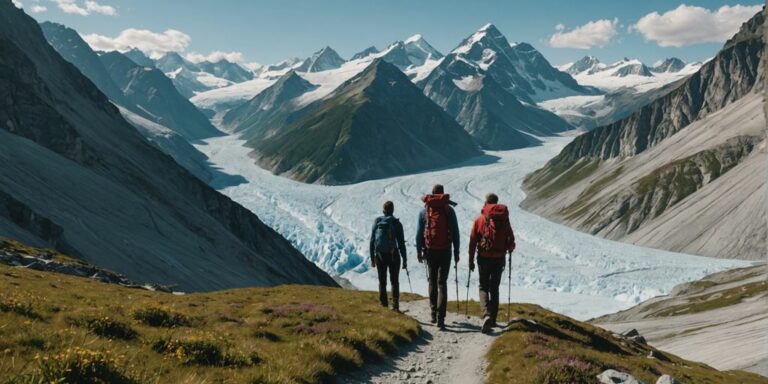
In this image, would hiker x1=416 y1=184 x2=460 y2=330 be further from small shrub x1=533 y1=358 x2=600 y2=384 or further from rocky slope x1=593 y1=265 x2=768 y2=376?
rocky slope x1=593 y1=265 x2=768 y2=376

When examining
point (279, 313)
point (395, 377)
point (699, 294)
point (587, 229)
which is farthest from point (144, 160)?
point (587, 229)

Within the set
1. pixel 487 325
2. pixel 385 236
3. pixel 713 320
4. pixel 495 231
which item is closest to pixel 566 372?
pixel 487 325

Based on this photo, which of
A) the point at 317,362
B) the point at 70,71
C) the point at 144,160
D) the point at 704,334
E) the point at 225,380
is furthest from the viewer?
the point at 70,71

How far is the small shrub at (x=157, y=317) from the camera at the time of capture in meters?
13.4

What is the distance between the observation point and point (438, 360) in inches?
616

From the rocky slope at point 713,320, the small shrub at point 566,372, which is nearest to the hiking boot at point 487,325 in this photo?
the small shrub at point 566,372

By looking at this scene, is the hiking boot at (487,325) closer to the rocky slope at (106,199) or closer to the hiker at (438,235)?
the hiker at (438,235)

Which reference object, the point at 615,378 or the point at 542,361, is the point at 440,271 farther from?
the point at 615,378

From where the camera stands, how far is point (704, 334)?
88250 millimetres

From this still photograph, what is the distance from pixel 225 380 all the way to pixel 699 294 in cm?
12897

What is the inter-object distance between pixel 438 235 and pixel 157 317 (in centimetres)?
935

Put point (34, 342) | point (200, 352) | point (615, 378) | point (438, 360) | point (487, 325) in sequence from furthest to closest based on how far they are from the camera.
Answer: point (487, 325) < point (438, 360) < point (615, 378) < point (200, 352) < point (34, 342)

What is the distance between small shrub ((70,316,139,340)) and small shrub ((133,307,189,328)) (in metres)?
1.64

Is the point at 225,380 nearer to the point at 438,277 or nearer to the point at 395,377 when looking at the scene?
the point at 395,377
